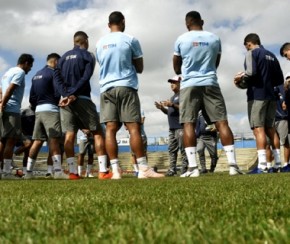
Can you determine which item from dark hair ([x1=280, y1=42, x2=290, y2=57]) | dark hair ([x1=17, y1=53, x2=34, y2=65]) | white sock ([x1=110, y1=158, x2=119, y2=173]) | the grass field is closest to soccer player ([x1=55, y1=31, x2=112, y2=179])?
white sock ([x1=110, y1=158, x2=119, y2=173])

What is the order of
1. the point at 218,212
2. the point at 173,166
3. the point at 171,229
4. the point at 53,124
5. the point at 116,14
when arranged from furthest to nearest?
the point at 173,166
the point at 53,124
the point at 116,14
the point at 218,212
the point at 171,229

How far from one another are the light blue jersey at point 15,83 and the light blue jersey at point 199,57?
3.28 meters

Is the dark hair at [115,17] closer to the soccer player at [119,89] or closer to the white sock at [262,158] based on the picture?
the soccer player at [119,89]

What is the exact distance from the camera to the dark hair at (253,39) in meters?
7.11

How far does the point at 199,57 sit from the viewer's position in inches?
232

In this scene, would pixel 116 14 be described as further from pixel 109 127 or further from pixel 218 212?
pixel 218 212

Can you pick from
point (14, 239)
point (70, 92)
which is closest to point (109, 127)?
point (70, 92)

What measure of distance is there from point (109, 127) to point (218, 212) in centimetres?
415

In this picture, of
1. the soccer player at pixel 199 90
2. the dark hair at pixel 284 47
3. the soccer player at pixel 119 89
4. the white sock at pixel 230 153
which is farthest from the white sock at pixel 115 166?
→ the dark hair at pixel 284 47

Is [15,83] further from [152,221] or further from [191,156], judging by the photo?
[152,221]

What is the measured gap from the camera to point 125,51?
19.4ft

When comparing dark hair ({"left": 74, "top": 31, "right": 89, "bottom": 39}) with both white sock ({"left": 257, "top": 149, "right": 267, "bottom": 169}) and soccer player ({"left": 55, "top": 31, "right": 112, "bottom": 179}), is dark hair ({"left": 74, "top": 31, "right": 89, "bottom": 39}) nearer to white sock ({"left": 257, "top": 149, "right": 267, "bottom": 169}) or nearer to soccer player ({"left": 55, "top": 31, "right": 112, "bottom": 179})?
soccer player ({"left": 55, "top": 31, "right": 112, "bottom": 179})

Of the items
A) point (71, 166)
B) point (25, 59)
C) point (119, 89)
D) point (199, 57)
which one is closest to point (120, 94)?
point (119, 89)

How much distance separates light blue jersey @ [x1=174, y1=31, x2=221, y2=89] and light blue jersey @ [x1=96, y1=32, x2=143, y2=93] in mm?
687
